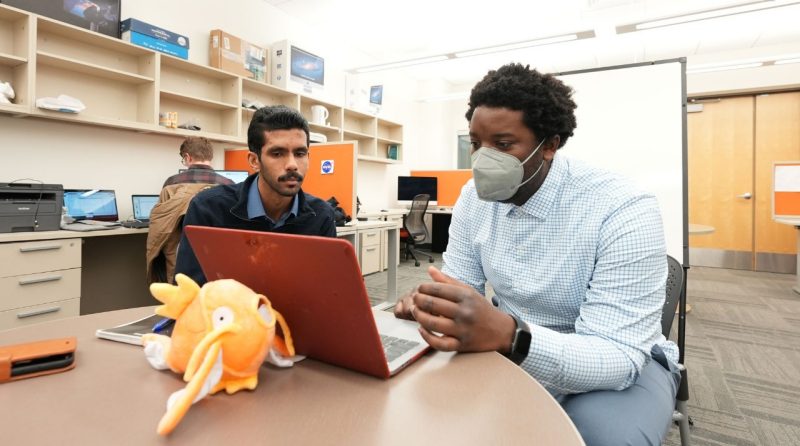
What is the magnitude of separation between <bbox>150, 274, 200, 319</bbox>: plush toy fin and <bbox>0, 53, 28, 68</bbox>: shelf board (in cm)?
290

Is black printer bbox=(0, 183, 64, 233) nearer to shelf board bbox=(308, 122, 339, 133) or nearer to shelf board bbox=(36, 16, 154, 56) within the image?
shelf board bbox=(36, 16, 154, 56)

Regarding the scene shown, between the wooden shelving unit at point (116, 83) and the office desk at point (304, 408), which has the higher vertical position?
the wooden shelving unit at point (116, 83)

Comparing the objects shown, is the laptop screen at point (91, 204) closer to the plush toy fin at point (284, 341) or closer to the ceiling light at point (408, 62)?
the plush toy fin at point (284, 341)

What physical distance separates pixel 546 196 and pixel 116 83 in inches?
134

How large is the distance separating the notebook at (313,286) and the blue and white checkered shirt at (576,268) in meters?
0.31

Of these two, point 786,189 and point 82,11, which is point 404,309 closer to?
point 82,11

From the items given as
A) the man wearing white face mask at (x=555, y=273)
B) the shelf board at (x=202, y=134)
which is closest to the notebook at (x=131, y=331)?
the man wearing white face mask at (x=555, y=273)

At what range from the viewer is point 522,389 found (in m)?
0.57

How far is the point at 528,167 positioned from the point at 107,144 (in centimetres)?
331

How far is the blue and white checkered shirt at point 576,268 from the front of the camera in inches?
29.5

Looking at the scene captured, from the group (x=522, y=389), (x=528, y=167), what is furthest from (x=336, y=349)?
(x=528, y=167)

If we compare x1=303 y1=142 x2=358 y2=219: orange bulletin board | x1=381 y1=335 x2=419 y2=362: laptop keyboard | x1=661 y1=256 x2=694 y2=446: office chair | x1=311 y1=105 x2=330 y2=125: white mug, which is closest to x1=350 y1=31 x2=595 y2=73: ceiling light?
x1=311 y1=105 x2=330 y2=125: white mug

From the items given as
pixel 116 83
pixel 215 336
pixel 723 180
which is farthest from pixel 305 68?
pixel 723 180

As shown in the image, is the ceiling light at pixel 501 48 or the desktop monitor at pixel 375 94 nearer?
the ceiling light at pixel 501 48
